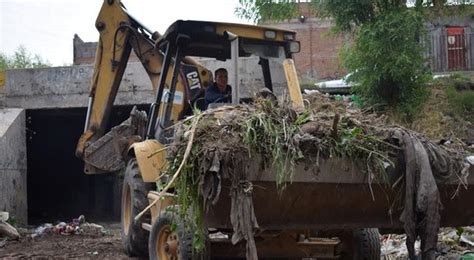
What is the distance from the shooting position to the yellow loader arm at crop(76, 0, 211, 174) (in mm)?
8680

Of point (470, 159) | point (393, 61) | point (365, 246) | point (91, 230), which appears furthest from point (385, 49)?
point (470, 159)

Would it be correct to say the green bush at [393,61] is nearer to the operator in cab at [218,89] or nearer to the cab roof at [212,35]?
the cab roof at [212,35]

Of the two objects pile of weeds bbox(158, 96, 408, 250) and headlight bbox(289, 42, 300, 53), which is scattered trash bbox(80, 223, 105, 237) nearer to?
headlight bbox(289, 42, 300, 53)

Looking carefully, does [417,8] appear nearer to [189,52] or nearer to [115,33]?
[115,33]

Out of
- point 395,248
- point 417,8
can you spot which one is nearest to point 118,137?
point 395,248

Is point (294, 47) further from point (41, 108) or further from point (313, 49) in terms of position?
point (313, 49)

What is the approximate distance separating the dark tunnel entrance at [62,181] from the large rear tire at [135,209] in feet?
25.8

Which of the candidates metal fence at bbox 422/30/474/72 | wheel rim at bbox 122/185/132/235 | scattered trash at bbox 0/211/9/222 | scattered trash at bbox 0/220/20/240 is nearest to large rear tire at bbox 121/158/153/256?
wheel rim at bbox 122/185/132/235

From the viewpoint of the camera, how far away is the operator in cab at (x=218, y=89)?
7137 millimetres

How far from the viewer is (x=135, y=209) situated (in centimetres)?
758

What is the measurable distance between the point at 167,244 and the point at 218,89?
6.30 ft

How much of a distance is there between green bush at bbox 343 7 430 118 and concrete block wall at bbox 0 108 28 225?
677 cm

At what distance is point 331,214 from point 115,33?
4955 millimetres

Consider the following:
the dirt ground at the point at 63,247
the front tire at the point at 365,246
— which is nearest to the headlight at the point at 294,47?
the front tire at the point at 365,246
